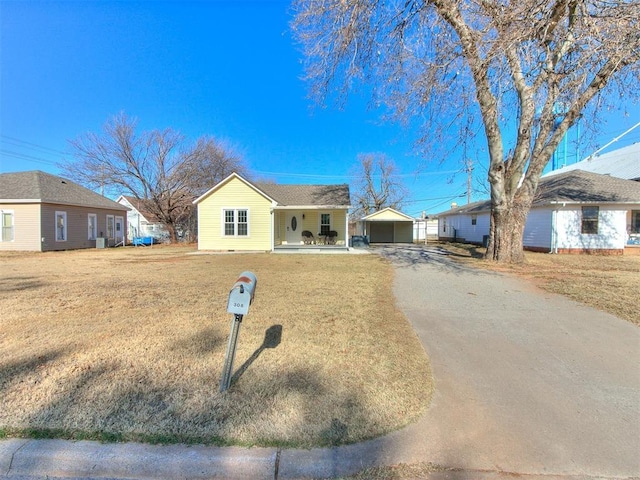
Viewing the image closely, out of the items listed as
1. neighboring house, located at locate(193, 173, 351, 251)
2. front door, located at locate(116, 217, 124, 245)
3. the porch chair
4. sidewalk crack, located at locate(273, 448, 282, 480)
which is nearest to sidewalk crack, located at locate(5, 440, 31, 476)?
sidewalk crack, located at locate(273, 448, 282, 480)

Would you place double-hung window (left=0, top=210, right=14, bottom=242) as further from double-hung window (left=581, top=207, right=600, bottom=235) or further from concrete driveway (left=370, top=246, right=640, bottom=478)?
double-hung window (left=581, top=207, right=600, bottom=235)

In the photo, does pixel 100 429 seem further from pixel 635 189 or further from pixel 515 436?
pixel 635 189

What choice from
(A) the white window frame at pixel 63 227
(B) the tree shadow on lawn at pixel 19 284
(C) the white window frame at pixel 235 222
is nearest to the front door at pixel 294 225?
(C) the white window frame at pixel 235 222

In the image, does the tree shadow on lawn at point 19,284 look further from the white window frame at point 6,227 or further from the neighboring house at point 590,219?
the neighboring house at point 590,219

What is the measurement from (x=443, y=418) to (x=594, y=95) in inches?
449

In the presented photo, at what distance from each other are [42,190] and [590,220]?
3018 centimetres

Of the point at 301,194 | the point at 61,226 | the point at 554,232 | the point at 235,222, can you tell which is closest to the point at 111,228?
the point at 61,226

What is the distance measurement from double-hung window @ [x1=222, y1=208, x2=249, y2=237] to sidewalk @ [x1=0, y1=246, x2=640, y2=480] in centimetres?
1568

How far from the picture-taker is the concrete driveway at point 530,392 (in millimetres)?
2191

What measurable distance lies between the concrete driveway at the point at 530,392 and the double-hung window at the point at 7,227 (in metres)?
22.9

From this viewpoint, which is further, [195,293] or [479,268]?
[479,268]

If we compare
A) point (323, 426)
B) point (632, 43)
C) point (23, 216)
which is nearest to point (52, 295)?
point (323, 426)

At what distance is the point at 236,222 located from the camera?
61.4 ft

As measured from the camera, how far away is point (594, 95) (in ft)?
31.3
